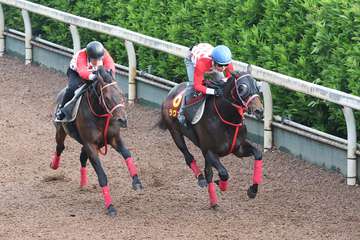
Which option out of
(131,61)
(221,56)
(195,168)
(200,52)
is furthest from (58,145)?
(131,61)

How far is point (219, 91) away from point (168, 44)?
334cm

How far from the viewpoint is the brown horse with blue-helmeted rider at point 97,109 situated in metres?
11.4

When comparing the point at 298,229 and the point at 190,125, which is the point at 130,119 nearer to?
the point at 190,125

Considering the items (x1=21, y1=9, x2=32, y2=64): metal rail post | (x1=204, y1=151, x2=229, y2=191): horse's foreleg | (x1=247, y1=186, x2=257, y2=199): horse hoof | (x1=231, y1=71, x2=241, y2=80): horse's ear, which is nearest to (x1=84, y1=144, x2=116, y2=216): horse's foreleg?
(x1=204, y1=151, x2=229, y2=191): horse's foreleg

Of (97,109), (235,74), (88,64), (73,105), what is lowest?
(73,105)

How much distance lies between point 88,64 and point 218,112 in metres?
1.53

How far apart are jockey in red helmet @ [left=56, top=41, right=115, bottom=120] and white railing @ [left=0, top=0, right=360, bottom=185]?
61.1 inches

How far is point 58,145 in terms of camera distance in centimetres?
1288

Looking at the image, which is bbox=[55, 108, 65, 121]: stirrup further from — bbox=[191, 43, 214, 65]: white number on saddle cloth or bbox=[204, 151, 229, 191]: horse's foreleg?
bbox=[204, 151, 229, 191]: horse's foreleg

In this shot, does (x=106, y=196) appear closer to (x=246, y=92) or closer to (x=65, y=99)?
(x=65, y=99)

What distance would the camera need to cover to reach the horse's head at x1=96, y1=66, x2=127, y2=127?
1121cm

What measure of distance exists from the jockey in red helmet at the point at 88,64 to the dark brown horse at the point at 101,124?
148 mm

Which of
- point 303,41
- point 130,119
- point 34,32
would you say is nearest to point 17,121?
point 130,119

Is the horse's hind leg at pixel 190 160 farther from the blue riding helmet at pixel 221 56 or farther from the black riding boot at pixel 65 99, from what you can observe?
the blue riding helmet at pixel 221 56
